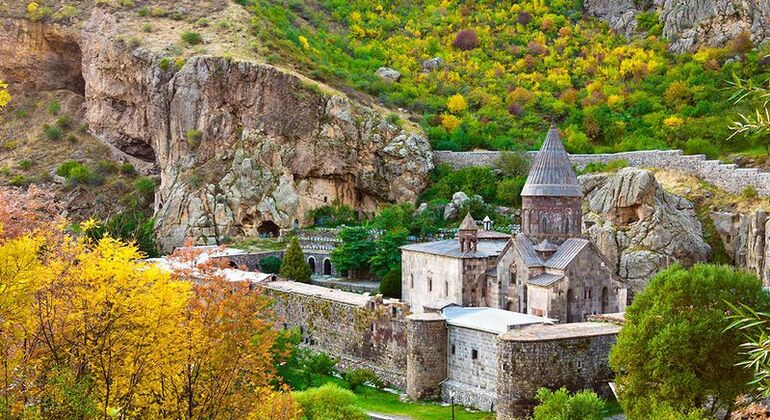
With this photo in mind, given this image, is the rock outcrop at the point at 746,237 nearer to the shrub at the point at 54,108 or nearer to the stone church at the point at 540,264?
the stone church at the point at 540,264

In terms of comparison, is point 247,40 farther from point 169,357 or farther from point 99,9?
point 169,357

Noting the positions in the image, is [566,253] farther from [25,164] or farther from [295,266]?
[25,164]

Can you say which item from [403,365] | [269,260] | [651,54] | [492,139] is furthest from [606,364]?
[651,54]

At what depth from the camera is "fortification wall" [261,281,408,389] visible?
3081 cm

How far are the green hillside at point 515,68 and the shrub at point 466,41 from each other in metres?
0.08

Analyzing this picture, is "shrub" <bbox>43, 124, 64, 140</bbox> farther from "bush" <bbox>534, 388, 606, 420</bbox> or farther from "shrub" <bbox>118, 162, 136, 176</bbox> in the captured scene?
"bush" <bbox>534, 388, 606, 420</bbox>

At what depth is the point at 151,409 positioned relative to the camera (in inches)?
605

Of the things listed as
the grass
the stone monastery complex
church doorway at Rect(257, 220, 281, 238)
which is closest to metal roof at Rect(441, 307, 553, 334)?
the stone monastery complex

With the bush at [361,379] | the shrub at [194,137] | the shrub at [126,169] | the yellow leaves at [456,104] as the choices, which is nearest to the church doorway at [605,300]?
the bush at [361,379]

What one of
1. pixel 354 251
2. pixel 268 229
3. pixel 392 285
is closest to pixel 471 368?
pixel 392 285

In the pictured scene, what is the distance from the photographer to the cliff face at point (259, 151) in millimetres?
50781

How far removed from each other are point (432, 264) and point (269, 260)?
1328 centimetres

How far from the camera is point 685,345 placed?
20922 millimetres

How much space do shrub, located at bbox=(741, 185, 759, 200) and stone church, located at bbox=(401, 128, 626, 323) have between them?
12.5 m
